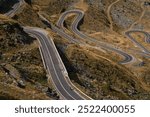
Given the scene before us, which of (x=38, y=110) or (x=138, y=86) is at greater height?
(x=38, y=110)

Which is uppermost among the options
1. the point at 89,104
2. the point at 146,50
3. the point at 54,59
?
the point at 89,104

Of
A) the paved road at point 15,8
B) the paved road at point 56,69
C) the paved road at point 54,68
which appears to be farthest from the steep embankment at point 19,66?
the paved road at point 15,8

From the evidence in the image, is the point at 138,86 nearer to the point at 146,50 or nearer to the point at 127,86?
the point at 127,86

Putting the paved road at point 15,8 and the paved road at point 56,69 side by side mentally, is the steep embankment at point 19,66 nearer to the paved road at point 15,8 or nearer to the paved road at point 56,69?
the paved road at point 56,69

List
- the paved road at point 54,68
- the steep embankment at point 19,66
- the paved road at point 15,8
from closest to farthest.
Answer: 1. the steep embankment at point 19,66
2. the paved road at point 54,68
3. the paved road at point 15,8

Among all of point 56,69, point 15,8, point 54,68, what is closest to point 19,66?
point 54,68

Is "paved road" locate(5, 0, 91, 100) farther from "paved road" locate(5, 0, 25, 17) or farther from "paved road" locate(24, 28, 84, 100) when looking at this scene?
"paved road" locate(5, 0, 25, 17)

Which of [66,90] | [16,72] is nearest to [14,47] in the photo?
[16,72]

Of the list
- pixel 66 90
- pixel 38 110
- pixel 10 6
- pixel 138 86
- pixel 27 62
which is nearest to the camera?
pixel 38 110
